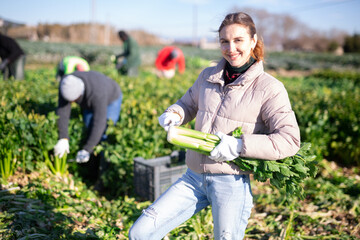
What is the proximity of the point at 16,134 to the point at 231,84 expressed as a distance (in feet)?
8.55

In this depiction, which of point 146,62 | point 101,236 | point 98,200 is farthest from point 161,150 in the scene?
point 146,62

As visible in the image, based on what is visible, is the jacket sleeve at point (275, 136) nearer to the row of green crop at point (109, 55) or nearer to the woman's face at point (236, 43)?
the woman's face at point (236, 43)

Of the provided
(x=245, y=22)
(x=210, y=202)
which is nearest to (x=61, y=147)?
(x=210, y=202)

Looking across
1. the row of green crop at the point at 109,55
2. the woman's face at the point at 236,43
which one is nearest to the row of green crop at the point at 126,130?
the woman's face at the point at 236,43

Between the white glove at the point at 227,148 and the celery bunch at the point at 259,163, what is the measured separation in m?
0.06

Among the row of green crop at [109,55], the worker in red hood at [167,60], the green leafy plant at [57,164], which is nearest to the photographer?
the green leafy plant at [57,164]

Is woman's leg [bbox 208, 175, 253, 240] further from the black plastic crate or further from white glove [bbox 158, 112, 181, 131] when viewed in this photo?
the black plastic crate

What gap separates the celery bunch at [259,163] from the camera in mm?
1811

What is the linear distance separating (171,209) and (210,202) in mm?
248

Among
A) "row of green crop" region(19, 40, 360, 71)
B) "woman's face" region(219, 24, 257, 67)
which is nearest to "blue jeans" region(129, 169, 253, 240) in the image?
"woman's face" region(219, 24, 257, 67)

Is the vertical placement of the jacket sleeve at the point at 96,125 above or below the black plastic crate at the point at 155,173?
above

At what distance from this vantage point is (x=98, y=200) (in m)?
3.63

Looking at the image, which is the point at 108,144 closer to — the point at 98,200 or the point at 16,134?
the point at 98,200

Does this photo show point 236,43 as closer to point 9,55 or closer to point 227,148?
point 227,148
